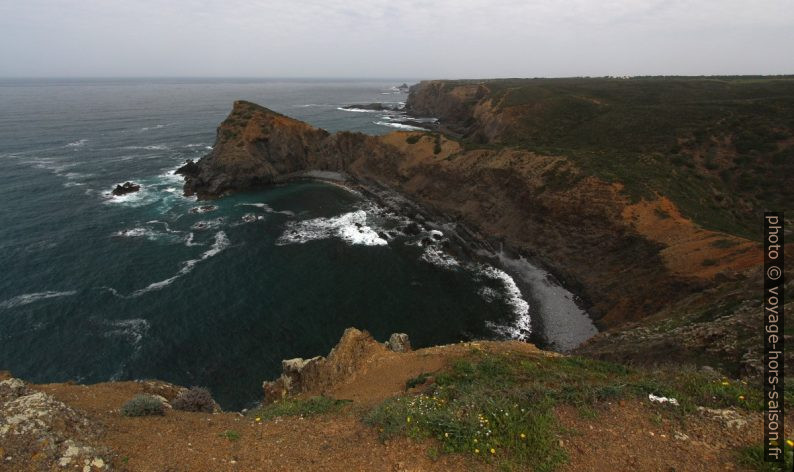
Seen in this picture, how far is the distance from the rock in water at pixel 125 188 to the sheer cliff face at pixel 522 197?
8.82 m

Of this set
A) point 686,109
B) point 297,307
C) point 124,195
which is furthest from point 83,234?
point 686,109

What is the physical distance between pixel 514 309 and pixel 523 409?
29.4 m

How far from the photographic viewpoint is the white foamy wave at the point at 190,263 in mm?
39438

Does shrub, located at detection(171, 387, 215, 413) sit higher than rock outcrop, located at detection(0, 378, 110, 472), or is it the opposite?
rock outcrop, located at detection(0, 378, 110, 472)

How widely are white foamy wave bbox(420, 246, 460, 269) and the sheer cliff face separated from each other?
8.03 meters

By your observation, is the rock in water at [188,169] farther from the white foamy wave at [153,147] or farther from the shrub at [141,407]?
the shrub at [141,407]

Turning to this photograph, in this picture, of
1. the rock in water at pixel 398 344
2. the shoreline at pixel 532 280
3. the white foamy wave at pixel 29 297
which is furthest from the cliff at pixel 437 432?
the white foamy wave at pixel 29 297

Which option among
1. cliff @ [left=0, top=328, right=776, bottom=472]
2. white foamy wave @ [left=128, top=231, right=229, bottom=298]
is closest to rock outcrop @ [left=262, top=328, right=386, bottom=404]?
cliff @ [left=0, top=328, right=776, bottom=472]

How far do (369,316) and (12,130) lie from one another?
133454mm

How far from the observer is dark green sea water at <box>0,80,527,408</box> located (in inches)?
1235

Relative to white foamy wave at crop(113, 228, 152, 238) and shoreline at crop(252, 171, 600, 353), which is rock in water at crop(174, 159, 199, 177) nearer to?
white foamy wave at crop(113, 228, 152, 238)

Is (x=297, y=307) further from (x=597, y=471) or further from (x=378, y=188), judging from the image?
(x=378, y=188)

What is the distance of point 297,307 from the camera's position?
3803 cm

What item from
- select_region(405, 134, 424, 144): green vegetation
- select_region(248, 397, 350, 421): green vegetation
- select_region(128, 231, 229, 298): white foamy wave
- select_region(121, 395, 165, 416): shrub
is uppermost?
select_region(405, 134, 424, 144): green vegetation
